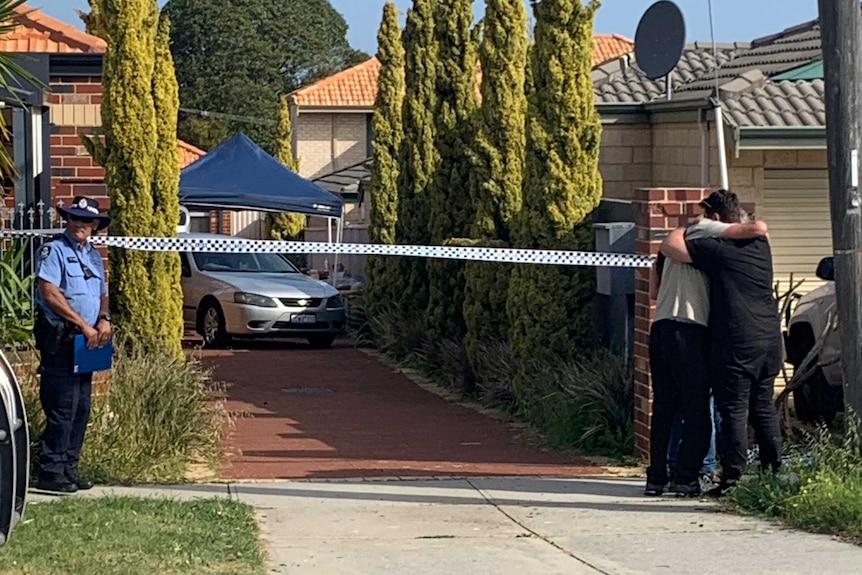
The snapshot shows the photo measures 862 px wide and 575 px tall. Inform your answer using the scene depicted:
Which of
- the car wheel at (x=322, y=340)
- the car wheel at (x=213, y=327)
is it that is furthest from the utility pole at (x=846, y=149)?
the car wheel at (x=213, y=327)

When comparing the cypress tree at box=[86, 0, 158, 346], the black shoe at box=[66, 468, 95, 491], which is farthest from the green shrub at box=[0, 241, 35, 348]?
the cypress tree at box=[86, 0, 158, 346]

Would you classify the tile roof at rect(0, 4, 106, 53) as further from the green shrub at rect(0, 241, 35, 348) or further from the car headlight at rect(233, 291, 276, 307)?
the car headlight at rect(233, 291, 276, 307)

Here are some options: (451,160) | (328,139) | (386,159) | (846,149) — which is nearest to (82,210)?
(846,149)

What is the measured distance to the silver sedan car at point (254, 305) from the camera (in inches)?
752

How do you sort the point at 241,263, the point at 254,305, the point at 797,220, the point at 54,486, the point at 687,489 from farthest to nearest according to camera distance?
the point at 241,263, the point at 254,305, the point at 797,220, the point at 687,489, the point at 54,486

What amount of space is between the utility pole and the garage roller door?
5.99 metres

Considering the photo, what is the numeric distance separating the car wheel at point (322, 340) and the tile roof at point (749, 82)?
16.6 feet

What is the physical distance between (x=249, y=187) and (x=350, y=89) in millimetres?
27318

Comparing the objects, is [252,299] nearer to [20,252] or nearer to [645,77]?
[645,77]

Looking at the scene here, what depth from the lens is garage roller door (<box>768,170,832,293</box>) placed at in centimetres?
1367

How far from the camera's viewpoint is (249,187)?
65.3 feet

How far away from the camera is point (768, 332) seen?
7.84 metres

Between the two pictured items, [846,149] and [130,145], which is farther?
[130,145]

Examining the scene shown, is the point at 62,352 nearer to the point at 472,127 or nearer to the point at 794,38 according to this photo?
the point at 472,127
